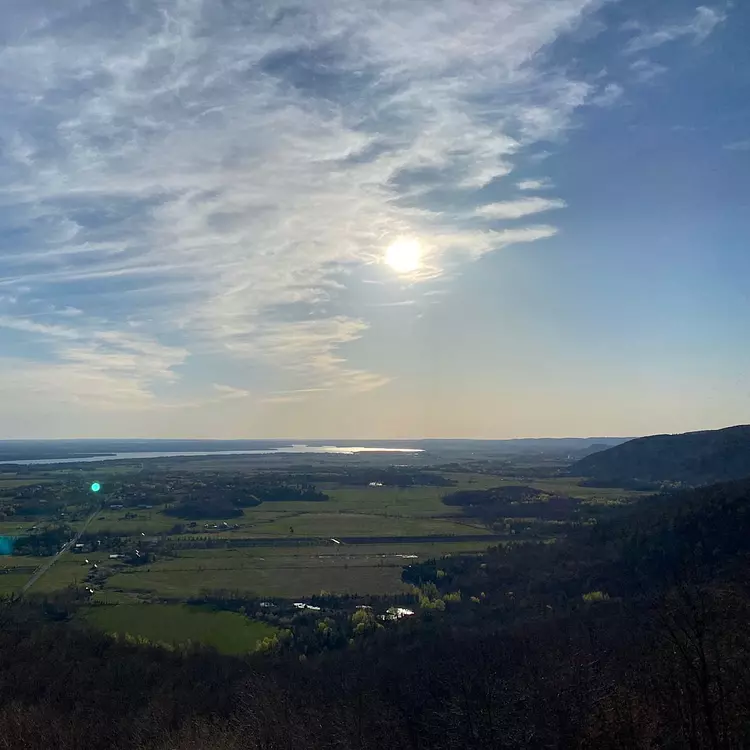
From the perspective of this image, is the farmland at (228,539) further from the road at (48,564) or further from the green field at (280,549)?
the road at (48,564)

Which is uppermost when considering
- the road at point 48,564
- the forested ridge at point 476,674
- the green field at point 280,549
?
the forested ridge at point 476,674

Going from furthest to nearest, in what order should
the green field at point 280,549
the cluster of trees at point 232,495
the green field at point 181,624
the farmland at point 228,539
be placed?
the cluster of trees at point 232,495 < the green field at point 280,549 < the farmland at point 228,539 < the green field at point 181,624

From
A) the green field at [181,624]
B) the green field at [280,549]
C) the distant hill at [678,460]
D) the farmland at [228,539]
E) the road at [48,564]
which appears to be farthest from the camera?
the distant hill at [678,460]

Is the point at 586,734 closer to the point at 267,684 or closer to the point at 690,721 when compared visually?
the point at 690,721

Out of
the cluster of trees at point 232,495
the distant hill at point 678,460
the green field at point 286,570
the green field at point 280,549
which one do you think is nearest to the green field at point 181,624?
the green field at point 280,549

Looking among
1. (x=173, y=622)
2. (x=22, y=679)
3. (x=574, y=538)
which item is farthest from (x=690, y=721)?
(x=574, y=538)

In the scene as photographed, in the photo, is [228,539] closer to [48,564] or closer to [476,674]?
[48,564]

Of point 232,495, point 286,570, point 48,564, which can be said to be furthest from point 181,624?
point 232,495

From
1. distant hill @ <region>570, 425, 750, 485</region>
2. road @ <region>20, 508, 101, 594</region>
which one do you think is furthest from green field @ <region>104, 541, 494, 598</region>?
distant hill @ <region>570, 425, 750, 485</region>
